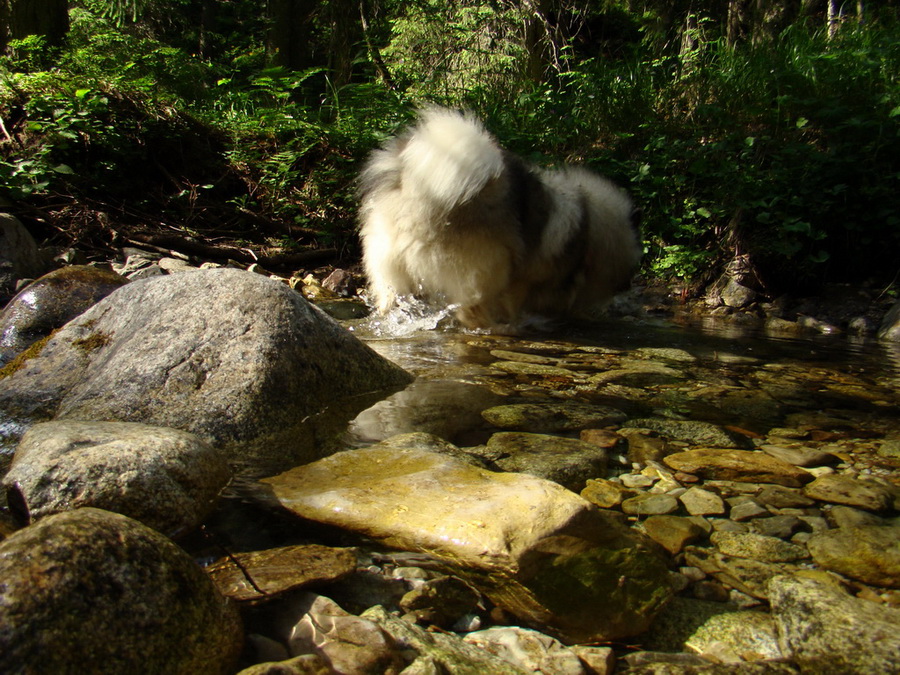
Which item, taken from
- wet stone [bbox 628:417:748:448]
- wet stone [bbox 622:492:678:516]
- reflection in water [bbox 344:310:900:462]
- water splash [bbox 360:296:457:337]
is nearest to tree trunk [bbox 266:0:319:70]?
water splash [bbox 360:296:457:337]

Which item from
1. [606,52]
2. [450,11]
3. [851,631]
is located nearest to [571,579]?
[851,631]

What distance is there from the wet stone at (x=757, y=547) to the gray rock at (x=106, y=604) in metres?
1.15

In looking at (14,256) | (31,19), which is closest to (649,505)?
(14,256)

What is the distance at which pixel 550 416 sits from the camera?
8.05 ft

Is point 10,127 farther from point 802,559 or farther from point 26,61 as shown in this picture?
point 802,559

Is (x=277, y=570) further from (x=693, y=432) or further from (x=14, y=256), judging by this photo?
(x=14, y=256)

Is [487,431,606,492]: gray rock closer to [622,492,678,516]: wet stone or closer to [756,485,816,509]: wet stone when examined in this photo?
[622,492,678,516]: wet stone

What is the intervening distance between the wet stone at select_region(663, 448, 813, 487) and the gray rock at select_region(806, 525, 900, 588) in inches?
12.3

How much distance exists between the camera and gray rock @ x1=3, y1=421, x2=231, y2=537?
1372 mm

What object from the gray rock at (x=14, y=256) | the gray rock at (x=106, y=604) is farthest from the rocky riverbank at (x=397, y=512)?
the gray rock at (x=14, y=256)

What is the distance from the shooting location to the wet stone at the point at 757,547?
4.93ft

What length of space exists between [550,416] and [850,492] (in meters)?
1.01

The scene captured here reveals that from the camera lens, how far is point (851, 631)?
1173 mm

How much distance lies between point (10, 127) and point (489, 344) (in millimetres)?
5873
